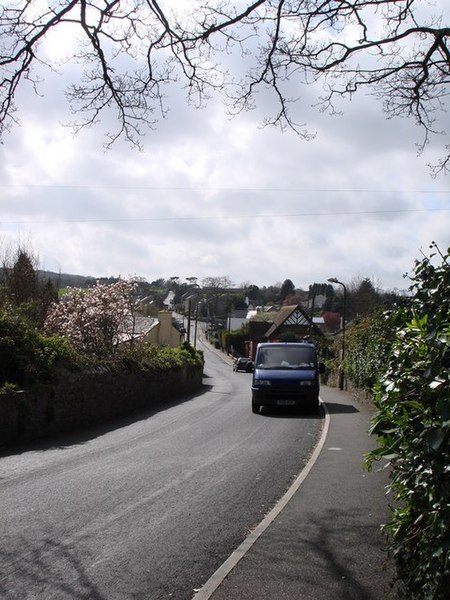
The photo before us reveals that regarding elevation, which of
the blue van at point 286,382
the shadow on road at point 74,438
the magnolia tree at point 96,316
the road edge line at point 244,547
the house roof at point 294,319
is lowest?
the shadow on road at point 74,438

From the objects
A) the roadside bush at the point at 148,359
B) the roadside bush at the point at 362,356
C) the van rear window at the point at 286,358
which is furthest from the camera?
the roadside bush at the point at 362,356

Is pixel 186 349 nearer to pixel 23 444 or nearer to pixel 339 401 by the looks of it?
pixel 339 401

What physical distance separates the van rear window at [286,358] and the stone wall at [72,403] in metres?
4.01

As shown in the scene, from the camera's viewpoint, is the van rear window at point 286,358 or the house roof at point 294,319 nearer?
the van rear window at point 286,358

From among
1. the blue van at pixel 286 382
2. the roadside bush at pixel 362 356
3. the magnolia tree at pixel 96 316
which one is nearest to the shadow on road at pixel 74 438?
the blue van at pixel 286 382

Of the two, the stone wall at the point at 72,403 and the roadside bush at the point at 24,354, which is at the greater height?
the roadside bush at the point at 24,354

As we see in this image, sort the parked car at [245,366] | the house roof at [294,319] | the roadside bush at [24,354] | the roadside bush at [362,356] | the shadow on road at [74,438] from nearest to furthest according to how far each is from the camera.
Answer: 1. the shadow on road at [74,438]
2. the roadside bush at [24,354]
3. the roadside bush at [362,356]
4. the parked car at [245,366]
5. the house roof at [294,319]

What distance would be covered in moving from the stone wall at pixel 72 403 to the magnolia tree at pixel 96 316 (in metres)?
3.67

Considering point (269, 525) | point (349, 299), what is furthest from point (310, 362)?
point (349, 299)

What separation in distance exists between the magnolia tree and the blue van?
21.5ft

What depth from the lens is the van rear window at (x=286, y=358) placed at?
1997 cm

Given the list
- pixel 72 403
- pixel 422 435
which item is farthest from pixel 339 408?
pixel 422 435

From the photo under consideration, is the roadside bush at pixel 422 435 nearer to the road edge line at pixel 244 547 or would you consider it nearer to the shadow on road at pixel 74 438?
the road edge line at pixel 244 547

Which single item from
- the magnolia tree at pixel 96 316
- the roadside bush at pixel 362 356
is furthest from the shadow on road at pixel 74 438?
the roadside bush at pixel 362 356
